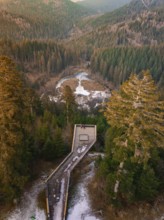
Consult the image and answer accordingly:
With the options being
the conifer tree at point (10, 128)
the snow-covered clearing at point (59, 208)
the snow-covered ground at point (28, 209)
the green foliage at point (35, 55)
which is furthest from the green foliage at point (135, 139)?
the green foliage at point (35, 55)

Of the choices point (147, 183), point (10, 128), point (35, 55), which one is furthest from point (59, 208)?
point (35, 55)

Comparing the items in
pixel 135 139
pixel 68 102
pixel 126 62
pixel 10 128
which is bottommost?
pixel 68 102

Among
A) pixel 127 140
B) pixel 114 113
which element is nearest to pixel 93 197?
pixel 127 140

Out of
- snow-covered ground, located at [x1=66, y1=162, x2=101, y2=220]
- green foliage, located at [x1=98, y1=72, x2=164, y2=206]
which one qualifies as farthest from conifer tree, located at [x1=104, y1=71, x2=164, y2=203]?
snow-covered ground, located at [x1=66, y1=162, x2=101, y2=220]

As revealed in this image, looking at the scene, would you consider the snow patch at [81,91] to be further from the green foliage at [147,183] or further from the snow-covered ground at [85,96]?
the green foliage at [147,183]

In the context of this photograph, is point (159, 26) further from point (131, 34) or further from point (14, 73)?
point (14, 73)

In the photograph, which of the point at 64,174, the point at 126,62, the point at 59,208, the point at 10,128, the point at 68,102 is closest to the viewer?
the point at 10,128

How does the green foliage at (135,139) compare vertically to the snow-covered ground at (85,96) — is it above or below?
above

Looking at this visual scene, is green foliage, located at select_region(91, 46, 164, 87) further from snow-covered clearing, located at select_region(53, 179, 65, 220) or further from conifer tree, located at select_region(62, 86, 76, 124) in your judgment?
snow-covered clearing, located at select_region(53, 179, 65, 220)

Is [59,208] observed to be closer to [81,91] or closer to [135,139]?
[135,139]
